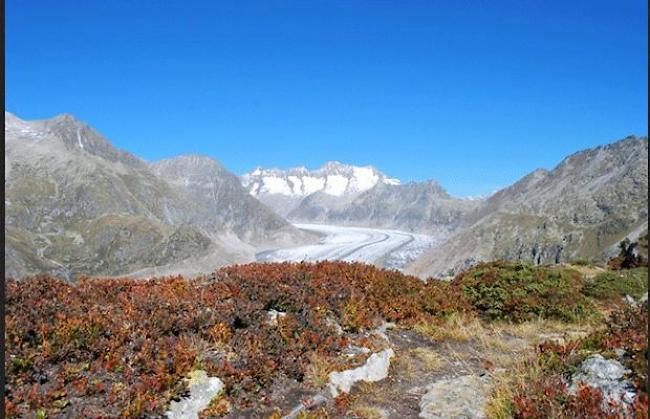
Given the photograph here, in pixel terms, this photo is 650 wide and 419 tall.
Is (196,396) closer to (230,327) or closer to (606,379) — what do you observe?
(230,327)

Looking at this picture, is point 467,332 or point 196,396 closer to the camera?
point 196,396

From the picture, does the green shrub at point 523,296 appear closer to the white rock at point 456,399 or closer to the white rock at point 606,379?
the white rock at point 456,399

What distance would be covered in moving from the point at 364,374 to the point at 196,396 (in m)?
3.81

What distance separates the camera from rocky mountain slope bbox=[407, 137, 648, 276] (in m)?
81.1

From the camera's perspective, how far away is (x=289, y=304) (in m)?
13.4

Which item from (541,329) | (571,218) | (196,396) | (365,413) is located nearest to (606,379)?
(365,413)

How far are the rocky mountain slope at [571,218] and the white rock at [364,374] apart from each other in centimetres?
6734

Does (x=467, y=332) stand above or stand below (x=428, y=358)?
above

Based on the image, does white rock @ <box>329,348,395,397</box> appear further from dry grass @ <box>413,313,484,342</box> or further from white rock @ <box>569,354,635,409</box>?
white rock @ <box>569,354,635,409</box>

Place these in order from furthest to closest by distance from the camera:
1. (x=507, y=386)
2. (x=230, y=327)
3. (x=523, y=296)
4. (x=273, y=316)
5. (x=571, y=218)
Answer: (x=571, y=218) → (x=523, y=296) → (x=273, y=316) → (x=230, y=327) → (x=507, y=386)

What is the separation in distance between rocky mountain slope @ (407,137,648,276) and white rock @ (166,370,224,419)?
71.2 m

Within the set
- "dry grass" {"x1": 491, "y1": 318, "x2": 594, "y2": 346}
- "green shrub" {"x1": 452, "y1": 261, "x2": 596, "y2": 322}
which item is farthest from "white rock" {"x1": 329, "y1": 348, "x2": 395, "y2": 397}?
"green shrub" {"x1": 452, "y1": 261, "x2": 596, "y2": 322}

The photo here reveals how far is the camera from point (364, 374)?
11.2 metres

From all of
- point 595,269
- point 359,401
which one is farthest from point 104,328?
point 595,269
